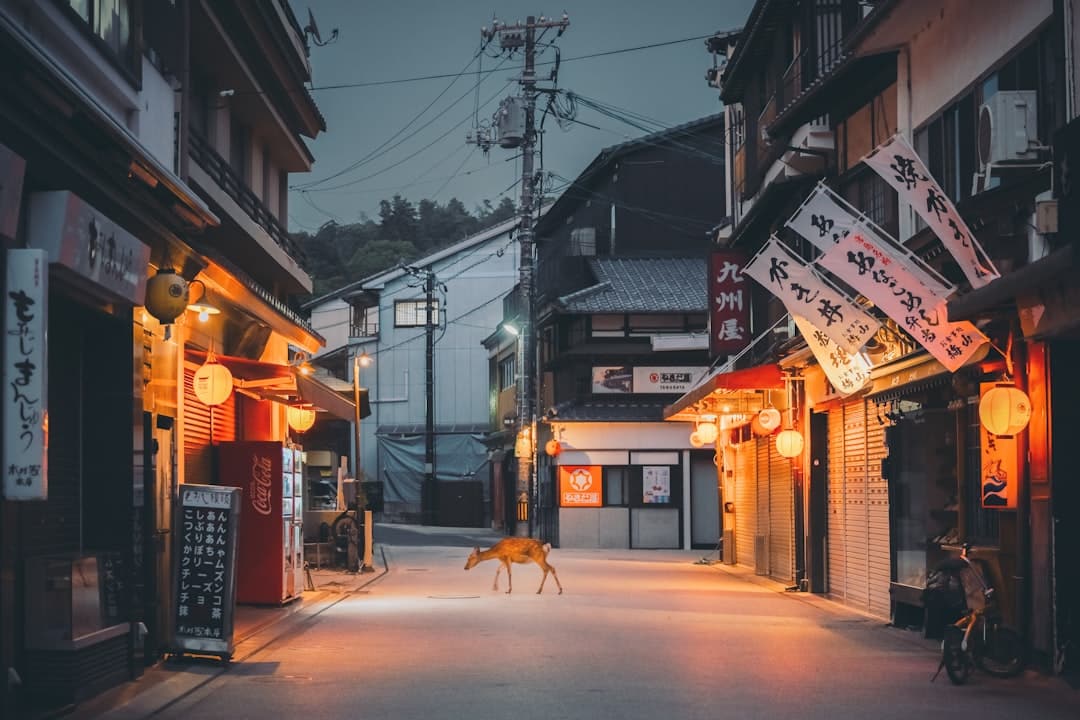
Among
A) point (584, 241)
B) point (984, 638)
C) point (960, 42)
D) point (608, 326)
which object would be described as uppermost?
point (584, 241)

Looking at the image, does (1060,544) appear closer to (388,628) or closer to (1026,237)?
(1026,237)

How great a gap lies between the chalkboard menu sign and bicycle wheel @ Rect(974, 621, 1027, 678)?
758cm

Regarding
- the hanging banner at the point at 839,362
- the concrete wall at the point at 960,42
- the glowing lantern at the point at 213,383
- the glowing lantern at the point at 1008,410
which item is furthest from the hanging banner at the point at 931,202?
the glowing lantern at the point at 213,383

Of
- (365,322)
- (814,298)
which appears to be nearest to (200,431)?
(814,298)

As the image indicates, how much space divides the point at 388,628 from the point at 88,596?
678 cm

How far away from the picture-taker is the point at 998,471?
1542 cm

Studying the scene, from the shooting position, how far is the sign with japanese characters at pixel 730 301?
30.8m

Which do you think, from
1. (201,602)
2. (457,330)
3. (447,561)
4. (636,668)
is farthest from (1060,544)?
(457,330)

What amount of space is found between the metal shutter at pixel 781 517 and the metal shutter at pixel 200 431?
11194 millimetres

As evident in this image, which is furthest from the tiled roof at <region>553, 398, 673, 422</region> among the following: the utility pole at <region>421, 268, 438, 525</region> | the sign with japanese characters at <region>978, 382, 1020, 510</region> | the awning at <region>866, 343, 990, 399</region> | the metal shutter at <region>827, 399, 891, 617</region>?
the sign with japanese characters at <region>978, 382, 1020, 510</region>

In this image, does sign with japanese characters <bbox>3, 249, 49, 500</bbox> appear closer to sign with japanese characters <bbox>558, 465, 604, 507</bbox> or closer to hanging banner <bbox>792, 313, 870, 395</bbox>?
hanging banner <bbox>792, 313, 870, 395</bbox>

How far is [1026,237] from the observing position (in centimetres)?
1491

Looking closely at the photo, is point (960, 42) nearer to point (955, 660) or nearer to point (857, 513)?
point (955, 660)

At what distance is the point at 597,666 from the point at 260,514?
8.62 meters
